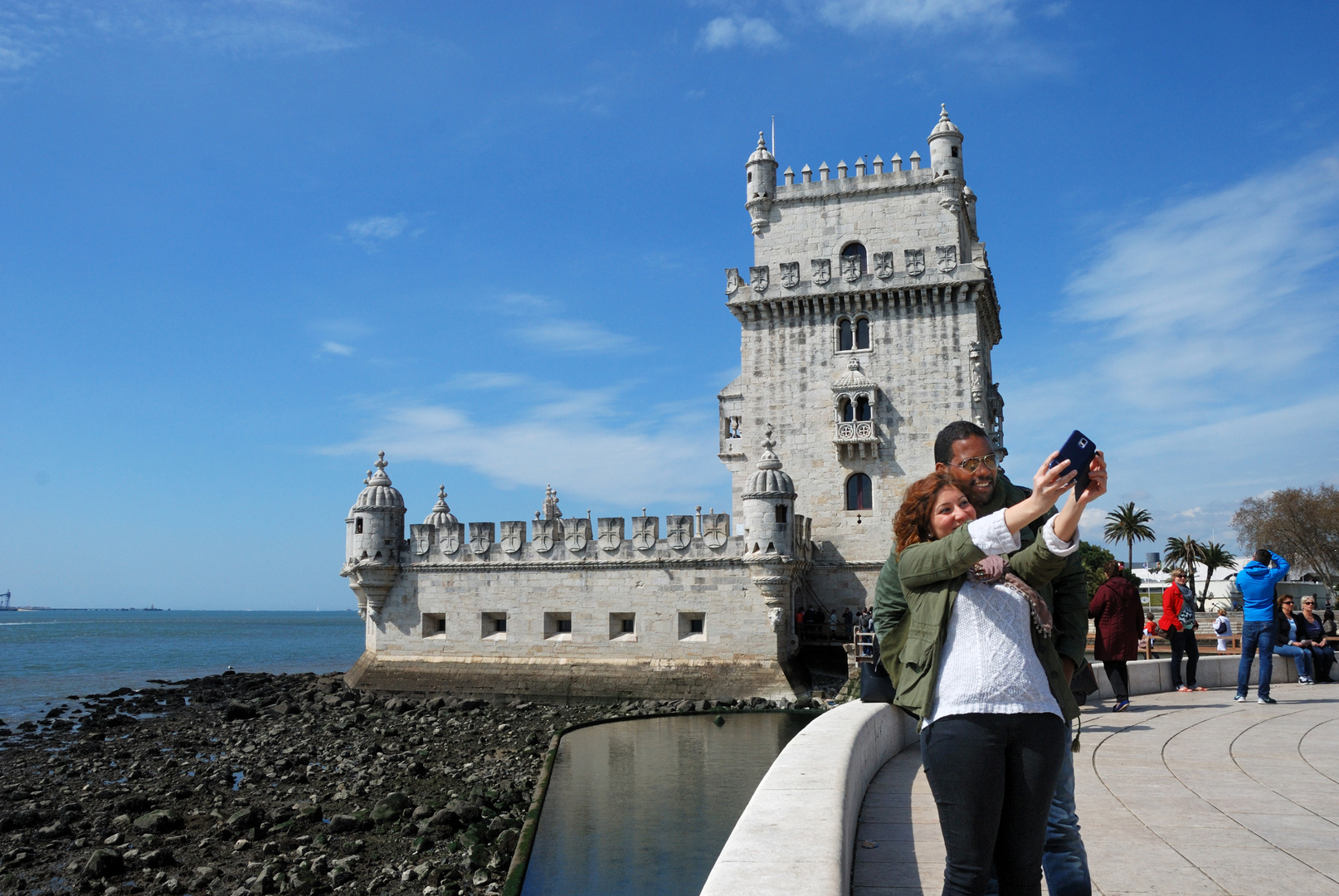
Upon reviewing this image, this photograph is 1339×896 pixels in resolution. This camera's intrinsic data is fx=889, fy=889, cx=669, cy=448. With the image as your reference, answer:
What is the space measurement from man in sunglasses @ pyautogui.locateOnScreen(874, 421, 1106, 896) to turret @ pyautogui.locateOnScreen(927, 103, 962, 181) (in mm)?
26540

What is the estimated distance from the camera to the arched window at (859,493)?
27406 mm

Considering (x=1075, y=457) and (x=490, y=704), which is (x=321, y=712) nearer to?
(x=490, y=704)

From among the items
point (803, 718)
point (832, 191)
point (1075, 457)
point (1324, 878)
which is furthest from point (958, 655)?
point (832, 191)

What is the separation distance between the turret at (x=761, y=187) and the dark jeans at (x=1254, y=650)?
69.9ft

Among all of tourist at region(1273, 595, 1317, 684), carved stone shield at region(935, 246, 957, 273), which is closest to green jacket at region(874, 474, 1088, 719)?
tourist at region(1273, 595, 1317, 684)

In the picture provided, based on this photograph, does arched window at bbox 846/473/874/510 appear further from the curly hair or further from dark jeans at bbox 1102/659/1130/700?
the curly hair

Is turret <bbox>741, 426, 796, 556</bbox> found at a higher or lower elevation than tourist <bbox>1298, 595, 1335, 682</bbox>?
higher

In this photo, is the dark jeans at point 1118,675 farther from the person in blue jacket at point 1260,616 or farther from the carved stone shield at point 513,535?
the carved stone shield at point 513,535

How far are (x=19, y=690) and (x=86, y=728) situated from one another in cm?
1936

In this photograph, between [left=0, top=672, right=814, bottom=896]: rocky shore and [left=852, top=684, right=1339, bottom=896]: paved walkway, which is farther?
[left=0, top=672, right=814, bottom=896]: rocky shore

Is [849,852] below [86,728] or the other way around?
→ the other way around

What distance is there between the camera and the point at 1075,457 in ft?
→ 10.7

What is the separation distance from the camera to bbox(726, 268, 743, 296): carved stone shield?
95.6 feet

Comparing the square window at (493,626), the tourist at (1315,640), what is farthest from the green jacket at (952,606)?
the square window at (493,626)
